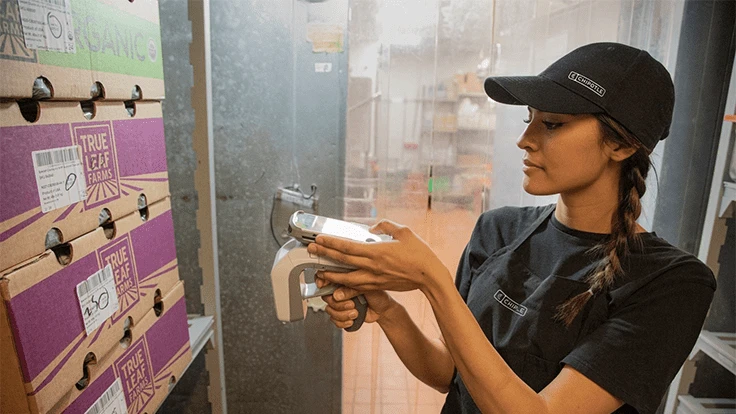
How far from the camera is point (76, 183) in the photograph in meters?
0.66

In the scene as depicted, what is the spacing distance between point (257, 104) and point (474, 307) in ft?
3.22

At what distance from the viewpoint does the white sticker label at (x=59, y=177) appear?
59cm

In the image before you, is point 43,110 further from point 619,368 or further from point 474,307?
point 619,368

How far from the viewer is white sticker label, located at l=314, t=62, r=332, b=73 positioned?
1.53 meters

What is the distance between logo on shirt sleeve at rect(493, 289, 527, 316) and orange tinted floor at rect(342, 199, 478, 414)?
781 mm

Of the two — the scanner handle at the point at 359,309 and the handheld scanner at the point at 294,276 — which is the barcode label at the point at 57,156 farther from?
the scanner handle at the point at 359,309

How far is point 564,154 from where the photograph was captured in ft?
2.71

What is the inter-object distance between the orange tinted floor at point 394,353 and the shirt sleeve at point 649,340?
95 cm

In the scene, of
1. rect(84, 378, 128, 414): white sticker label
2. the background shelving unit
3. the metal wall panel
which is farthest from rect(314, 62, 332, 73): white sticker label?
the background shelving unit

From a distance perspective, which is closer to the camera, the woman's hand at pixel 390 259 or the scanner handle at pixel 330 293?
the woman's hand at pixel 390 259

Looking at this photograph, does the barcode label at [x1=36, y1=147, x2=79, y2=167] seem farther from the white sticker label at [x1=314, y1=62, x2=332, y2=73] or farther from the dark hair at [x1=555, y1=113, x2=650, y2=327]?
the white sticker label at [x1=314, y1=62, x2=332, y2=73]

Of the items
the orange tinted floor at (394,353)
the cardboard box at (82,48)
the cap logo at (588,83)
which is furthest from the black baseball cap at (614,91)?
the orange tinted floor at (394,353)

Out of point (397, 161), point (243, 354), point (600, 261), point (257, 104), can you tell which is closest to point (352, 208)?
point (397, 161)

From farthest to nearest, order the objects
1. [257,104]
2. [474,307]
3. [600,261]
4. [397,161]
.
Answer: [397,161] → [257,104] → [474,307] → [600,261]
